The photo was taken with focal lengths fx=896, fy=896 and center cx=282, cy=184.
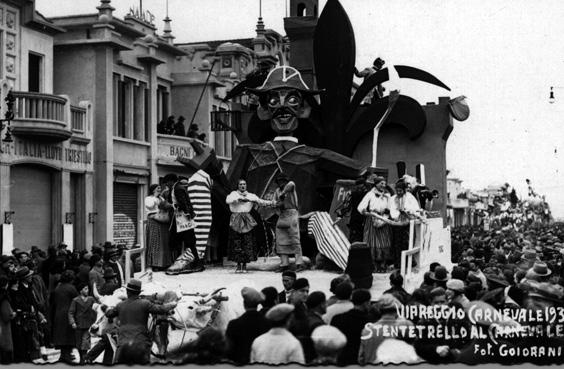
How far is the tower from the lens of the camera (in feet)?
71.1

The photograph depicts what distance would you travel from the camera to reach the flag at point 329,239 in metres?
16.3

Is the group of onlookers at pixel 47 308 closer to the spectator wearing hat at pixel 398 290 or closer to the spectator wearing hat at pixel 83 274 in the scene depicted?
the spectator wearing hat at pixel 83 274

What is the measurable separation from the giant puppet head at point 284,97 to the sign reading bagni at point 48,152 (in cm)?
883

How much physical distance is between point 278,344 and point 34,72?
2173cm

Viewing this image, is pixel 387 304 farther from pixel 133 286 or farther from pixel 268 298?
pixel 133 286

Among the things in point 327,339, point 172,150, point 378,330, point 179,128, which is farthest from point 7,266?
point 179,128

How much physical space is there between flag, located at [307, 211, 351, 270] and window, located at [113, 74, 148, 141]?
1510cm

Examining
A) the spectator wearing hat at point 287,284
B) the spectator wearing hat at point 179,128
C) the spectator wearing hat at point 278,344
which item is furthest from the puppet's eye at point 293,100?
the spectator wearing hat at point 179,128

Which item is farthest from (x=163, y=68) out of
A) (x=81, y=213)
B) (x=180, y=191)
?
(x=180, y=191)

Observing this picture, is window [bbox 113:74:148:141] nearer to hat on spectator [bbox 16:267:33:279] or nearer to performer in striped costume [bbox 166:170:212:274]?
performer in striped costume [bbox 166:170:212:274]

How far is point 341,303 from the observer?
8.57 metres

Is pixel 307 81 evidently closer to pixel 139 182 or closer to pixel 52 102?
pixel 52 102

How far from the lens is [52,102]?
25.4 meters

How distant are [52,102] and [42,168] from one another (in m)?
2.04
